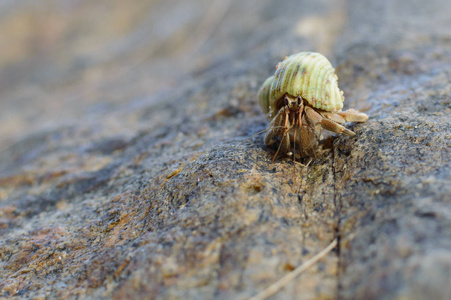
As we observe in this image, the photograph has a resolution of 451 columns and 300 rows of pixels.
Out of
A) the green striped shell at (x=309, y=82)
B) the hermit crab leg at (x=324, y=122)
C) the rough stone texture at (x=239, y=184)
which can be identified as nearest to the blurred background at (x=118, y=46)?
the rough stone texture at (x=239, y=184)

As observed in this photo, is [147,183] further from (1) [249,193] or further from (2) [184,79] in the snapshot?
(2) [184,79]

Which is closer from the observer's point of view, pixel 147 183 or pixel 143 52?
pixel 147 183

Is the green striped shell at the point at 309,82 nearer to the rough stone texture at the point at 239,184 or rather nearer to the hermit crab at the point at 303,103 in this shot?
the hermit crab at the point at 303,103

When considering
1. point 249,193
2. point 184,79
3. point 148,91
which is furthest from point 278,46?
point 249,193

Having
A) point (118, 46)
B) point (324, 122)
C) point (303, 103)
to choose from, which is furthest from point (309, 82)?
point (118, 46)

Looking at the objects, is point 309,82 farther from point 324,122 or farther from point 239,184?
point 239,184

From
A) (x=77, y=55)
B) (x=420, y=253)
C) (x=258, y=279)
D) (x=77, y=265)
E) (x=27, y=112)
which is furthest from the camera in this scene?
(x=77, y=55)
